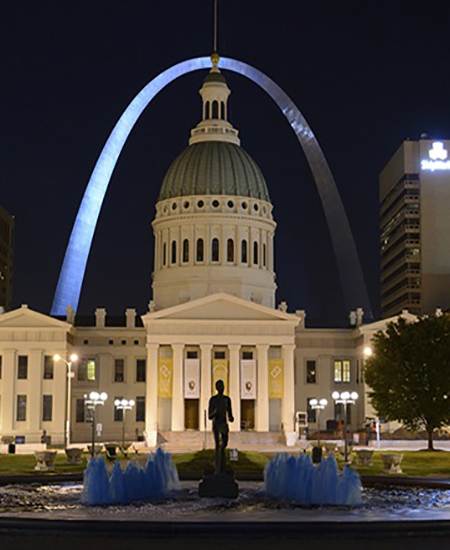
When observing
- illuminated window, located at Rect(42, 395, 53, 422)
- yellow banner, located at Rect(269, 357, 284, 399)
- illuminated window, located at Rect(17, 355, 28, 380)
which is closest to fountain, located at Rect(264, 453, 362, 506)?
yellow banner, located at Rect(269, 357, 284, 399)

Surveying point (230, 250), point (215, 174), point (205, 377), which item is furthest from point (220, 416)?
point (215, 174)

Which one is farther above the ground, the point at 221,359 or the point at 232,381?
the point at 221,359

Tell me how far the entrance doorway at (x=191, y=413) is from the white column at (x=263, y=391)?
22.0ft

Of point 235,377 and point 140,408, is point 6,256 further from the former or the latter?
point 235,377

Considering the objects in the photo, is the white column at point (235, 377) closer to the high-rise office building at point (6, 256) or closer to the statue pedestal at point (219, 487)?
the statue pedestal at point (219, 487)

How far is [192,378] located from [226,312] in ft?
23.7

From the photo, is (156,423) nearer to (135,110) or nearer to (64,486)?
(135,110)

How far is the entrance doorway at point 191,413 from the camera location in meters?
112

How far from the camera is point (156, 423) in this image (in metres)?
107

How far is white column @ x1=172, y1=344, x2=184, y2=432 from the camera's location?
108 meters

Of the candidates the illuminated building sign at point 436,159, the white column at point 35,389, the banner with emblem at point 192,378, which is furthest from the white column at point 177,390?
the illuminated building sign at point 436,159

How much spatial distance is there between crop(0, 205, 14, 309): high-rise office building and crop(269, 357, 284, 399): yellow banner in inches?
3091

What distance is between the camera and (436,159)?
170 meters

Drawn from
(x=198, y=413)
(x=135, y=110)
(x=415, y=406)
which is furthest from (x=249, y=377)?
(x=135, y=110)
